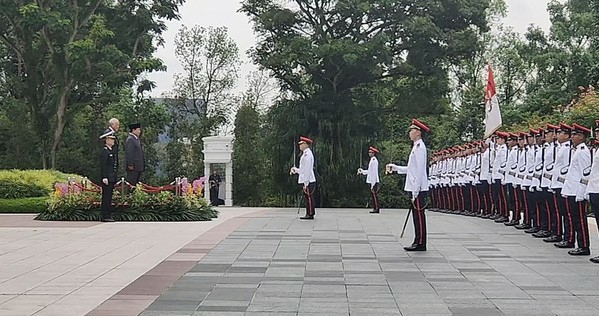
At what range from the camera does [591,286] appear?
7.91 m

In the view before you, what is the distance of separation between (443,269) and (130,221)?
800 centimetres

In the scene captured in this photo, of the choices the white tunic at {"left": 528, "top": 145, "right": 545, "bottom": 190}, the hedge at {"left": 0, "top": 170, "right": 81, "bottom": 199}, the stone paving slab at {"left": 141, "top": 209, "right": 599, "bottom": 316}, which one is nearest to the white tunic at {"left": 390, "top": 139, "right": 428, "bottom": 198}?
the stone paving slab at {"left": 141, "top": 209, "right": 599, "bottom": 316}

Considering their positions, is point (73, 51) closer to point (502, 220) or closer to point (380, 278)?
point (502, 220)

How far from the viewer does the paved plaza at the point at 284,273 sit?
683 centimetres

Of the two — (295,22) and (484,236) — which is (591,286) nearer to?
(484,236)

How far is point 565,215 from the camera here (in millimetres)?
11055

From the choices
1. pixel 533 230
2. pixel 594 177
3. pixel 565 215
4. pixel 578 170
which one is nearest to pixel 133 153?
pixel 533 230

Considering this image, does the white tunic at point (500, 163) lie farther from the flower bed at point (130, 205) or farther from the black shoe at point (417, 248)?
the flower bed at point (130, 205)

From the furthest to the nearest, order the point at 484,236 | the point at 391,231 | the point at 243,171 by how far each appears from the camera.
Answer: the point at 243,171, the point at 391,231, the point at 484,236

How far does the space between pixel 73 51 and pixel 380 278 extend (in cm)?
1979

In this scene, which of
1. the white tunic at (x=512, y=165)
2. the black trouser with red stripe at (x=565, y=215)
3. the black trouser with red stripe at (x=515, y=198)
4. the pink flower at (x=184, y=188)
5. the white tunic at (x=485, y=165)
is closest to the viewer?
the black trouser with red stripe at (x=565, y=215)

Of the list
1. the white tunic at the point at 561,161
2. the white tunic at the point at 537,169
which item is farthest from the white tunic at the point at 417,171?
the white tunic at the point at 537,169

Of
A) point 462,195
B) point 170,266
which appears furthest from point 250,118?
point 170,266

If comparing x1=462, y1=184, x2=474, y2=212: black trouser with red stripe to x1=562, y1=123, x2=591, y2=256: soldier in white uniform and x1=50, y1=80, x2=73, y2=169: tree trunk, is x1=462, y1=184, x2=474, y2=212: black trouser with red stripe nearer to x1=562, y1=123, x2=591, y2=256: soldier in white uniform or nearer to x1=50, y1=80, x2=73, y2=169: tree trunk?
x1=562, y1=123, x2=591, y2=256: soldier in white uniform
